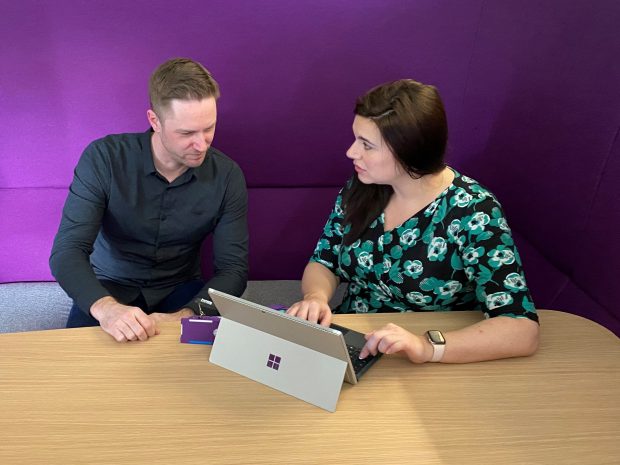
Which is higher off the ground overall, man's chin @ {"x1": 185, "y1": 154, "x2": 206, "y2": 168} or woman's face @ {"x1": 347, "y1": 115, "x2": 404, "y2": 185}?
woman's face @ {"x1": 347, "y1": 115, "x2": 404, "y2": 185}

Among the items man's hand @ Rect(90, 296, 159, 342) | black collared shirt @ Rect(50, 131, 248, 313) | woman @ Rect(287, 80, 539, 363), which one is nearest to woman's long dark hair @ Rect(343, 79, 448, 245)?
woman @ Rect(287, 80, 539, 363)

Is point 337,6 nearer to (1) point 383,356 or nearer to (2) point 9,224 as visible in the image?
(1) point 383,356

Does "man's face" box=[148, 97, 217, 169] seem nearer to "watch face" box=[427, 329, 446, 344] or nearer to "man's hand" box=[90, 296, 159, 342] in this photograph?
"man's hand" box=[90, 296, 159, 342]

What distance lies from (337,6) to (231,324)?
4.14 ft

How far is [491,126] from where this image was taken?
194 cm

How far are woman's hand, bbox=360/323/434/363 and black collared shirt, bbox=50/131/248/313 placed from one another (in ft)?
1.84

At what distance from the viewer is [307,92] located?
6.36ft

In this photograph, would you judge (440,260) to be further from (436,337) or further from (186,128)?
(186,128)

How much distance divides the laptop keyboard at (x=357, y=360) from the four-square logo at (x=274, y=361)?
0.15 m

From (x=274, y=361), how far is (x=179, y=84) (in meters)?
0.80

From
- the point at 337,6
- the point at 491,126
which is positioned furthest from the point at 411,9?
the point at 491,126

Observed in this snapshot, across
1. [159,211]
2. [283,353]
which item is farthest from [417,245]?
[159,211]

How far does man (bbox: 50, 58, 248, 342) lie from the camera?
1.41 metres

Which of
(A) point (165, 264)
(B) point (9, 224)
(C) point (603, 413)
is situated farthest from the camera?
(B) point (9, 224)
